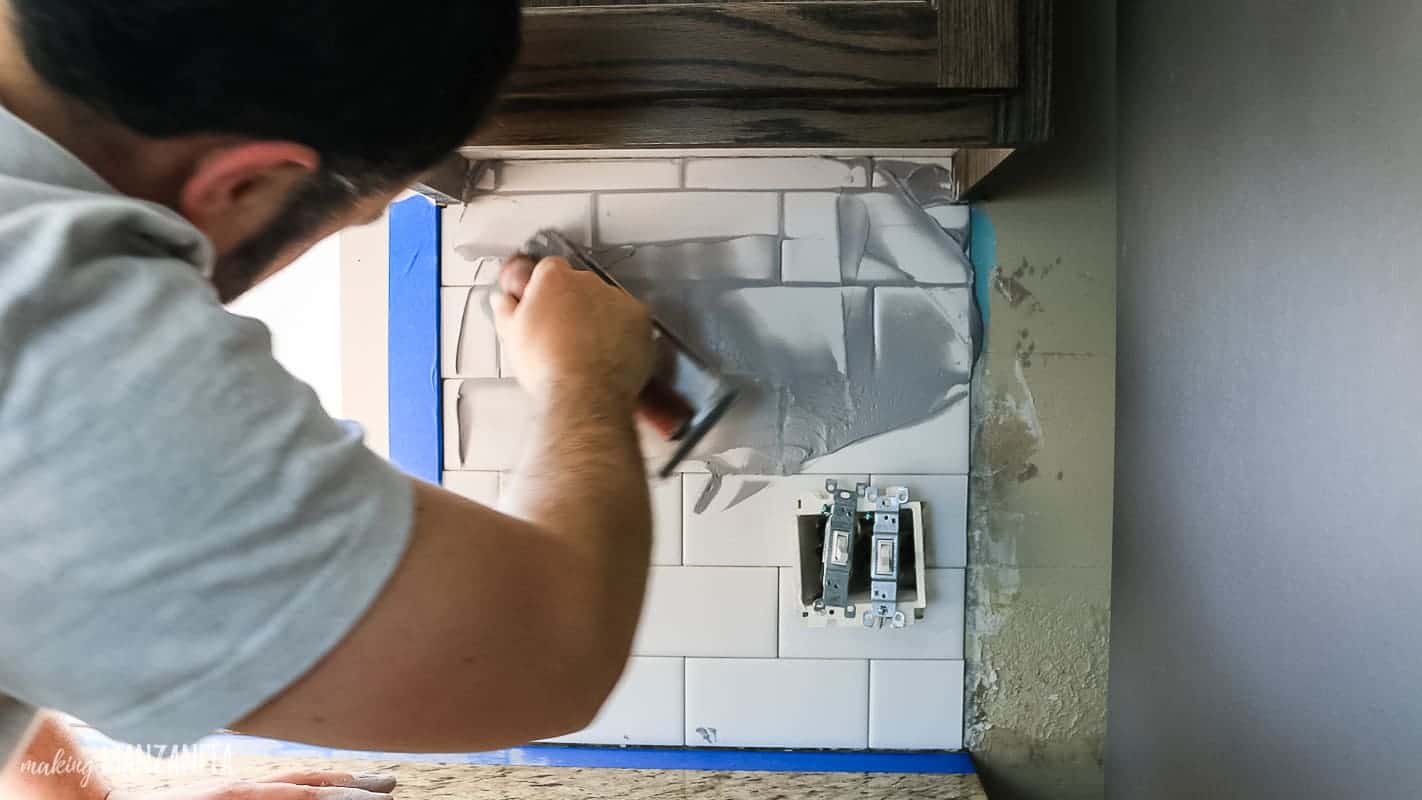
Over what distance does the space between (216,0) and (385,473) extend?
0.18m

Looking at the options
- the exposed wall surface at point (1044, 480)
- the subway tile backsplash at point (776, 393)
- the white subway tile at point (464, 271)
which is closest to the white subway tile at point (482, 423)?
the subway tile backsplash at point (776, 393)

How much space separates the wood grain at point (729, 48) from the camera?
0.63 meters

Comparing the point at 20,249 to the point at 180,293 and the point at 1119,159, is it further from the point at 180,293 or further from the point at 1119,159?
the point at 1119,159

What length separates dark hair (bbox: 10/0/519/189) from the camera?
34cm

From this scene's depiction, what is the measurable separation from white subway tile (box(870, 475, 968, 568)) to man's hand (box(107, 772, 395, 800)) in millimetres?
612

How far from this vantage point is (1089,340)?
3.40 feet

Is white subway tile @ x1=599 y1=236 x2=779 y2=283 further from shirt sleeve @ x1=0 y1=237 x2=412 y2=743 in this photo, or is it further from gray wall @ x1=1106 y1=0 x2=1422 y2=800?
shirt sleeve @ x1=0 y1=237 x2=412 y2=743

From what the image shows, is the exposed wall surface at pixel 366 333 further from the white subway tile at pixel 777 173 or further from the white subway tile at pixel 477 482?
the white subway tile at pixel 777 173

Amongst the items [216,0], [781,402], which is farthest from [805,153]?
[216,0]

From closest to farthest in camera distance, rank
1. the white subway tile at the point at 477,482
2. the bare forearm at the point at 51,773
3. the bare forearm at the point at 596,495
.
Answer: the bare forearm at the point at 596,495 < the bare forearm at the point at 51,773 < the white subway tile at the point at 477,482

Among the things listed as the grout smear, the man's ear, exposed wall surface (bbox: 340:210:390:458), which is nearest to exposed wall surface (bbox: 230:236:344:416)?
exposed wall surface (bbox: 340:210:390:458)

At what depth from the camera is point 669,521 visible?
1.10 meters

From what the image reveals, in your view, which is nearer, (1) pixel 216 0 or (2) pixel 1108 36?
(1) pixel 216 0

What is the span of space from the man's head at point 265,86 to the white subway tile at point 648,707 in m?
0.80
